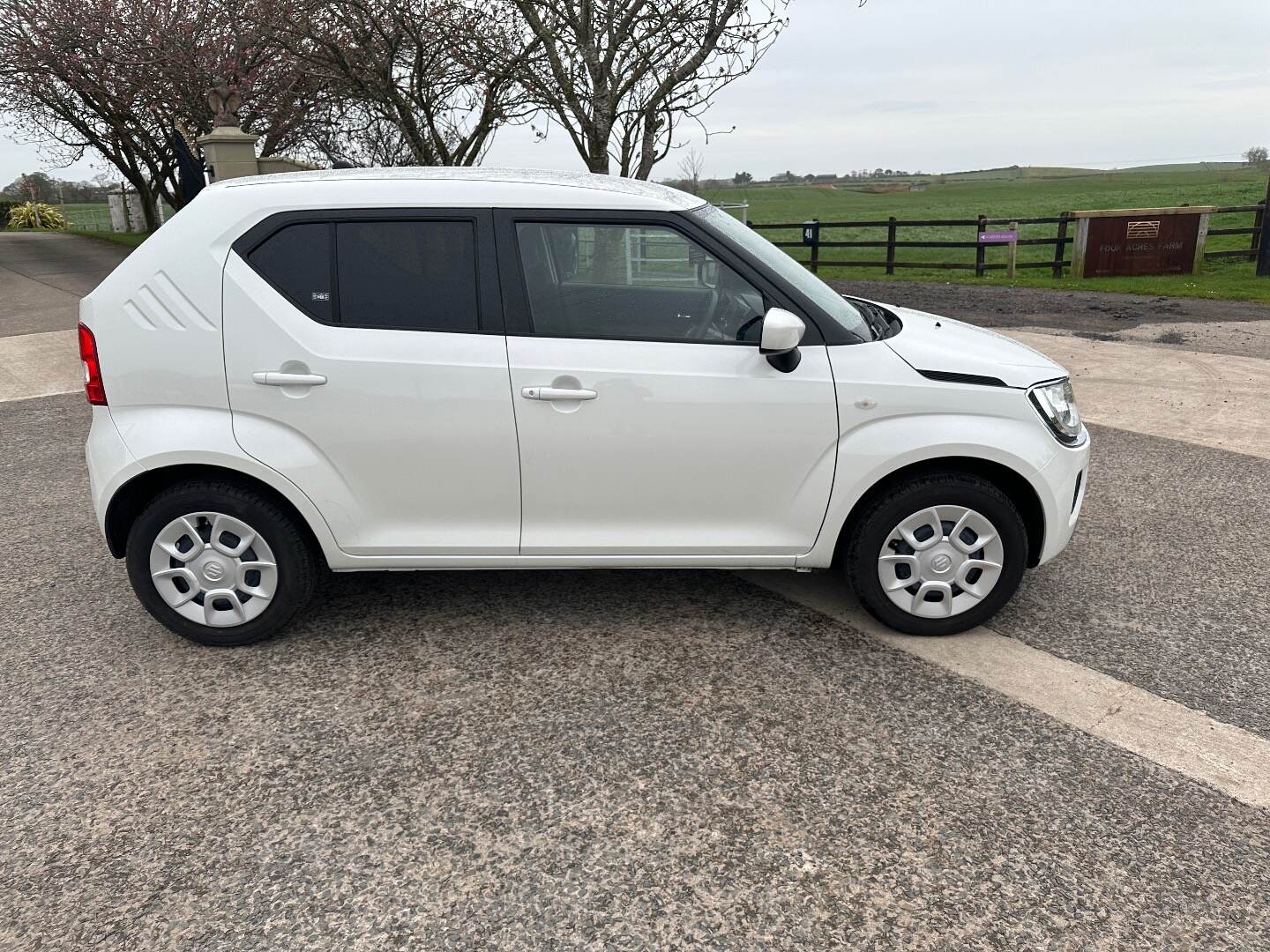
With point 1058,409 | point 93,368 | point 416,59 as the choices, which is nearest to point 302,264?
point 93,368

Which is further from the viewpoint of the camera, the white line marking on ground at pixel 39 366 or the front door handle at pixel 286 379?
the white line marking on ground at pixel 39 366

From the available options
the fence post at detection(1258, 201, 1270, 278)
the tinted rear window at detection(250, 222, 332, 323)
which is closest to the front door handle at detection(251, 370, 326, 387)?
the tinted rear window at detection(250, 222, 332, 323)

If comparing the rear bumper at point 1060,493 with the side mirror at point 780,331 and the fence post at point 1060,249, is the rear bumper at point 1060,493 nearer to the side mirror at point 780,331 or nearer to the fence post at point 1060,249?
the side mirror at point 780,331

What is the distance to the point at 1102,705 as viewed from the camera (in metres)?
3.21

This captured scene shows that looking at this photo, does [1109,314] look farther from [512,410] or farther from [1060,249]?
[512,410]

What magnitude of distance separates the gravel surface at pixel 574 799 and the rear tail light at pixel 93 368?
40.4 inches

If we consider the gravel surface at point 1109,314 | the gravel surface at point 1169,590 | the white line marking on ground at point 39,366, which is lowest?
the gravel surface at point 1169,590

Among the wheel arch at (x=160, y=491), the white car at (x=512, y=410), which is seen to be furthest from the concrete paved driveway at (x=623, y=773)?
the wheel arch at (x=160, y=491)

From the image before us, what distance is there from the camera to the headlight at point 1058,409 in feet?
11.6

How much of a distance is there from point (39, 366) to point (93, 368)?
8118 millimetres

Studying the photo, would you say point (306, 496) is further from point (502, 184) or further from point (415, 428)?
point (502, 184)

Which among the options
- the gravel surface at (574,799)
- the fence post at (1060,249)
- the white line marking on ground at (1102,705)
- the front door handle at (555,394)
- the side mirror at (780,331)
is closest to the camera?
the gravel surface at (574,799)

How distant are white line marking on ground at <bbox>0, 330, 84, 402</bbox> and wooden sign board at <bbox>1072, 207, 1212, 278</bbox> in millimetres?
15685

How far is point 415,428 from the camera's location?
340 cm
